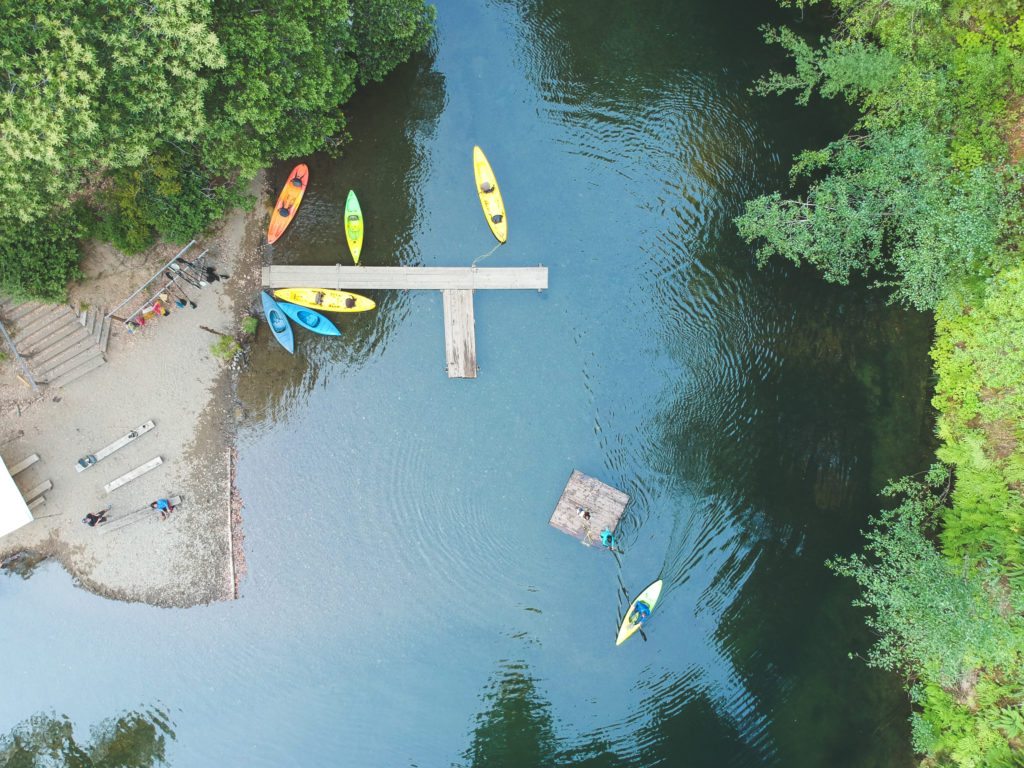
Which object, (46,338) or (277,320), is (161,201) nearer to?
(277,320)

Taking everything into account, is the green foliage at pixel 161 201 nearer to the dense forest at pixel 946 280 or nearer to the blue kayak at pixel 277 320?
the blue kayak at pixel 277 320

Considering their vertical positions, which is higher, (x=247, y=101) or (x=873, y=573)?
(x=247, y=101)

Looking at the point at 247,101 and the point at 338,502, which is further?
the point at 338,502

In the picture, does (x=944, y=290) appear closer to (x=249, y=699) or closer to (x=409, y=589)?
(x=409, y=589)

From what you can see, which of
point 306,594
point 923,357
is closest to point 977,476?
point 923,357

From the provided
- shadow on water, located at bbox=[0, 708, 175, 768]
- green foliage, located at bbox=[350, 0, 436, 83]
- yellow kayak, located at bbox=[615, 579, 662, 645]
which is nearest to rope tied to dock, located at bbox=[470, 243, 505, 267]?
green foliage, located at bbox=[350, 0, 436, 83]

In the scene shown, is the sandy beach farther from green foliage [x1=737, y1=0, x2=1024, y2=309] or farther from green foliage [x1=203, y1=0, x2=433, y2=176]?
green foliage [x1=737, y1=0, x2=1024, y2=309]

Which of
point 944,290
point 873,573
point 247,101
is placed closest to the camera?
point 247,101

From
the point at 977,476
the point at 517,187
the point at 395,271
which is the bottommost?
the point at 977,476
